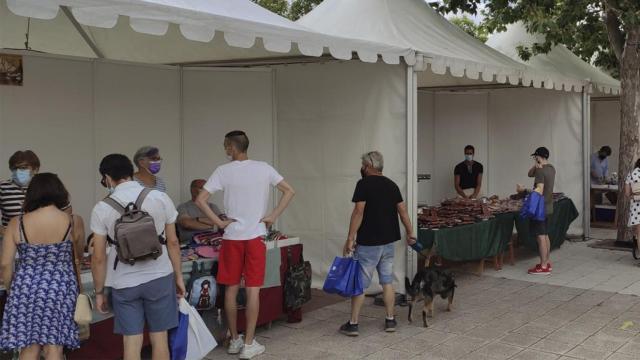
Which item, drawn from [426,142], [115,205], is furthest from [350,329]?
[426,142]

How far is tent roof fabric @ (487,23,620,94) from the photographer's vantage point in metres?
10.8

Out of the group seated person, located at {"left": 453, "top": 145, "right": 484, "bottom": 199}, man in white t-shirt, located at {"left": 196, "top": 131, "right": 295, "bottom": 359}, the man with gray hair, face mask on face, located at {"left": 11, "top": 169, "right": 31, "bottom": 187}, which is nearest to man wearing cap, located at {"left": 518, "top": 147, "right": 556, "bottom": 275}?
seated person, located at {"left": 453, "top": 145, "right": 484, "bottom": 199}

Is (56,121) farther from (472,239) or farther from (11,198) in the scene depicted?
(472,239)

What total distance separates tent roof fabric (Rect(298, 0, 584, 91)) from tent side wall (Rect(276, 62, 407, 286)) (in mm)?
484

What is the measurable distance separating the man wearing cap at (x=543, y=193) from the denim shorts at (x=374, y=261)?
3216 millimetres

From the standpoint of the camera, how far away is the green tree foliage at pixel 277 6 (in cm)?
2122

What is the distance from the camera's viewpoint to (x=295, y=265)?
6.13m

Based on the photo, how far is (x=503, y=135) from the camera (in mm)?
11664

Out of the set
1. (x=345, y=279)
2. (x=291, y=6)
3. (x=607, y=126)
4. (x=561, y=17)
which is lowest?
(x=345, y=279)

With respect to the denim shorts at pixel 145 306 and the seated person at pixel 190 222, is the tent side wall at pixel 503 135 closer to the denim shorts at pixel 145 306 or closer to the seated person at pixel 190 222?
the seated person at pixel 190 222

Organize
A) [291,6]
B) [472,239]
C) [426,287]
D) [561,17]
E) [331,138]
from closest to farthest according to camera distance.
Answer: [426,287] → [331,138] → [472,239] → [561,17] → [291,6]

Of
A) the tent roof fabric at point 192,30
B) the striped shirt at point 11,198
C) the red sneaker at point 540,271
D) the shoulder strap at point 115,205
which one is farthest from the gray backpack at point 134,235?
Result: the red sneaker at point 540,271

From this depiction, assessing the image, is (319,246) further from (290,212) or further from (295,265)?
(295,265)

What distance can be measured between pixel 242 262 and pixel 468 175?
665 centimetres
